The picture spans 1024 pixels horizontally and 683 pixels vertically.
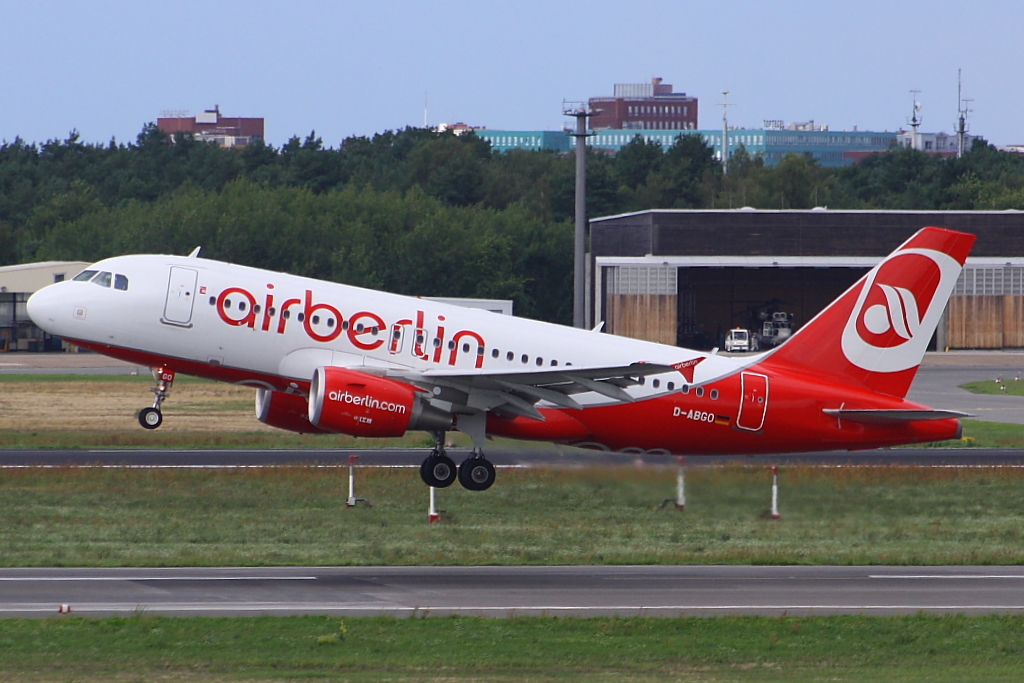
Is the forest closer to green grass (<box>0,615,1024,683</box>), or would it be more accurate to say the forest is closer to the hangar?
the hangar

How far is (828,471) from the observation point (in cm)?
3872

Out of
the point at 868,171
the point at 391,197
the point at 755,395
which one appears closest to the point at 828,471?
the point at 755,395

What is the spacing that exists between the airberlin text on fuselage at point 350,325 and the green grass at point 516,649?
Answer: 8474 mm

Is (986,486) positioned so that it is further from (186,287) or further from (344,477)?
(186,287)

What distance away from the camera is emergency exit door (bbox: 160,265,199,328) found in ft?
97.7

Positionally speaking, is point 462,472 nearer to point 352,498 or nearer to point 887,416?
point 352,498

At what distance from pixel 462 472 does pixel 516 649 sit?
32.2ft

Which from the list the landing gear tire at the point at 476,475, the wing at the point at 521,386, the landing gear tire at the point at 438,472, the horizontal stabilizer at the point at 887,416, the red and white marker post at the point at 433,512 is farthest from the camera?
the red and white marker post at the point at 433,512

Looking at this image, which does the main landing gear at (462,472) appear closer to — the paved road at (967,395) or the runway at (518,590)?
the runway at (518,590)

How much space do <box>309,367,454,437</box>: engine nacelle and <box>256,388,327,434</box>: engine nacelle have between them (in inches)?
54.7

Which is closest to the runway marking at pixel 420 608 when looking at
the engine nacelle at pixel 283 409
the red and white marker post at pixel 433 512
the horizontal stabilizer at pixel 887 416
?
the engine nacelle at pixel 283 409

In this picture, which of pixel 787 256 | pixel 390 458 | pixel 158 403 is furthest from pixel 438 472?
pixel 787 256

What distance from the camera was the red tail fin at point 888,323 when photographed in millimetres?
32875

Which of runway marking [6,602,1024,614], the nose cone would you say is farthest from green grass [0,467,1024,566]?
the nose cone
